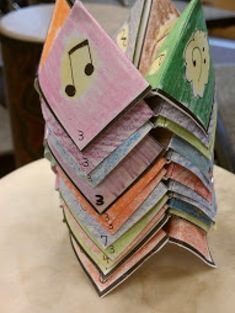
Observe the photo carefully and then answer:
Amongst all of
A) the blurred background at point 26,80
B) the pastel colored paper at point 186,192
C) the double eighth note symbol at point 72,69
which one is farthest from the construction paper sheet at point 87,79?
the blurred background at point 26,80

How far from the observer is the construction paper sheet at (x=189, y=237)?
2.15 feet

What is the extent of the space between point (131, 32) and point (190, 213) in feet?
0.73

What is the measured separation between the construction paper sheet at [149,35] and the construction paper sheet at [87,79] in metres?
0.09

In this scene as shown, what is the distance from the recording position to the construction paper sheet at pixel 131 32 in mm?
654

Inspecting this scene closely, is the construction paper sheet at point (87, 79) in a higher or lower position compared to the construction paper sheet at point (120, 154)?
higher

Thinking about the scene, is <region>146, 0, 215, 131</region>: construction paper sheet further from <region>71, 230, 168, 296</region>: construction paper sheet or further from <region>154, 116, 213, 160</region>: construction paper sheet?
<region>71, 230, 168, 296</region>: construction paper sheet

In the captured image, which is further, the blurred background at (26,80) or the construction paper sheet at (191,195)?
the blurred background at (26,80)

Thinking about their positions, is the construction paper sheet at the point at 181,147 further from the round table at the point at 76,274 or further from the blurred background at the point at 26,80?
the blurred background at the point at 26,80

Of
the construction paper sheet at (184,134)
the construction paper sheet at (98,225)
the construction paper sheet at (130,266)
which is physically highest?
the construction paper sheet at (184,134)

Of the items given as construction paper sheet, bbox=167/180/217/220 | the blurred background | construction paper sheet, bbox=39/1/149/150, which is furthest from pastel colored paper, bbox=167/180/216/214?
the blurred background

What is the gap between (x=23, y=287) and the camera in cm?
66

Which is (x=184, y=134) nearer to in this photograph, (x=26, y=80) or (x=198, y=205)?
(x=198, y=205)

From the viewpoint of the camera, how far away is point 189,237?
66cm

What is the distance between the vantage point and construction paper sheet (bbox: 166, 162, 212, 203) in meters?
0.62
